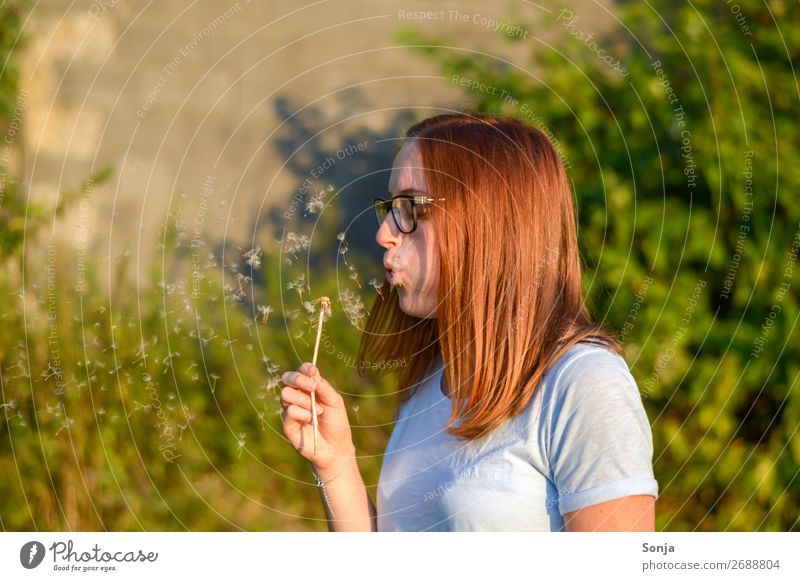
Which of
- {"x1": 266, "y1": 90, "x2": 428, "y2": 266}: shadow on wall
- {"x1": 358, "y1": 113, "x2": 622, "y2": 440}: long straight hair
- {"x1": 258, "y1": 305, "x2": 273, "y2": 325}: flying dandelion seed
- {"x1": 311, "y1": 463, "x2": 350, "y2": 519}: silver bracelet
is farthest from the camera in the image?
{"x1": 266, "y1": 90, "x2": 428, "y2": 266}: shadow on wall

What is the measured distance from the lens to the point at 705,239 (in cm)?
298

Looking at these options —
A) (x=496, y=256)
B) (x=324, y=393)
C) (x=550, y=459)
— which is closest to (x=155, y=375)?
(x=324, y=393)

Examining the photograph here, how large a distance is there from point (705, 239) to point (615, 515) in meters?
1.68

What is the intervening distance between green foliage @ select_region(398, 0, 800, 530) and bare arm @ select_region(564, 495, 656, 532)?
1.39 metres

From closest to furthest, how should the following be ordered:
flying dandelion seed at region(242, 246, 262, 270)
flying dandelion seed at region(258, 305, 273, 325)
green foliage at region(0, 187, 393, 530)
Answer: flying dandelion seed at region(242, 246, 262, 270) → flying dandelion seed at region(258, 305, 273, 325) → green foliage at region(0, 187, 393, 530)

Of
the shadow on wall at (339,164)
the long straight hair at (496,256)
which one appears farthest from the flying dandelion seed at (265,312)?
the long straight hair at (496,256)

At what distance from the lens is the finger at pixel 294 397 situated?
5.53 feet

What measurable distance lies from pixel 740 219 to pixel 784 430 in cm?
64

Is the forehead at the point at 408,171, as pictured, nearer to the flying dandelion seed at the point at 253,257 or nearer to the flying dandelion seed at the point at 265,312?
the flying dandelion seed at the point at 253,257

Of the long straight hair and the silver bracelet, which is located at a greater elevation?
the long straight hair

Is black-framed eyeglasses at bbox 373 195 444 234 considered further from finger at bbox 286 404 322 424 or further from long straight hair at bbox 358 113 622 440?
finger at bbox 286 404 322 424

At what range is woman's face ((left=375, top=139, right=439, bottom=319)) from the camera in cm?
168

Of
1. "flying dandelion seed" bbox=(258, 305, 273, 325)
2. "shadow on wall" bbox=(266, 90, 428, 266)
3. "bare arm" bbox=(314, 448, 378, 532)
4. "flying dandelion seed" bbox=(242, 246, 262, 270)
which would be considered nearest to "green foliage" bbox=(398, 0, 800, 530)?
"shadow on wall" bbox=(266, 90, 428, 266)

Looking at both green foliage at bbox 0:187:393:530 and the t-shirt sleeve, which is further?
green foliage at bbox 0:187:393:530
